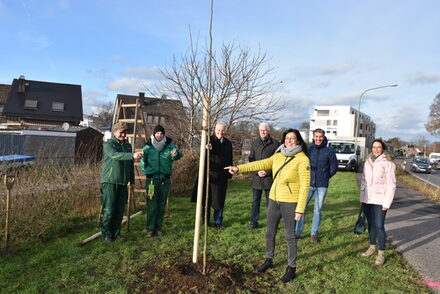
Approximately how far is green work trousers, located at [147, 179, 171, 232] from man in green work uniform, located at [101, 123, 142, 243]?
1.49 feet

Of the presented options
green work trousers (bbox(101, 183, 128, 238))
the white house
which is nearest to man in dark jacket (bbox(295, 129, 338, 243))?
green work trousers (bbox(101, 183, 128, 238))

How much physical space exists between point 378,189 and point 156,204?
3469 mm

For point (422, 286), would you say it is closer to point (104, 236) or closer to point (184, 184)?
point (104, 236)

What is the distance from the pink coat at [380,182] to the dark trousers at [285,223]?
152cm

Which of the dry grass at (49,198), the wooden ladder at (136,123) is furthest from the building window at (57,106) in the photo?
the wooden ladder at (136,123)

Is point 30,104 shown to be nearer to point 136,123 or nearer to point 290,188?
point 136,123

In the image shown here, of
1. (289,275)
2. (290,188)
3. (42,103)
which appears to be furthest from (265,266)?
(42,103)

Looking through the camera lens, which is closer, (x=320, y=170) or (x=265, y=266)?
(x=265, y=266)

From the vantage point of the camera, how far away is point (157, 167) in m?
4.89

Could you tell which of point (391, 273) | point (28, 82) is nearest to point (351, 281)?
point (391, 273)

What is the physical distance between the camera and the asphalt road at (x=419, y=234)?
13.4 ft

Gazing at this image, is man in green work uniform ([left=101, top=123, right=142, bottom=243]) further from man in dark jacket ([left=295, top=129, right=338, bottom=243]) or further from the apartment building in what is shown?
the apartment building

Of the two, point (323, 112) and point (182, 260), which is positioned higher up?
point (323, 112)

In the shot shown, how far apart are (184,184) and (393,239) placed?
246 inches
